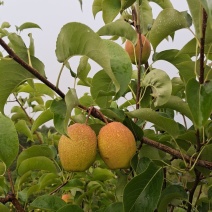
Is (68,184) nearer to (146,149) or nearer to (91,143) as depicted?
(146,149)

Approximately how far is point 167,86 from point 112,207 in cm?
40

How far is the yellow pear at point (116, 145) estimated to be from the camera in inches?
37.9

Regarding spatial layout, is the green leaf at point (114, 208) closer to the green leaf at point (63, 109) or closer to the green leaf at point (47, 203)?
the green leaf at point (47, 203)

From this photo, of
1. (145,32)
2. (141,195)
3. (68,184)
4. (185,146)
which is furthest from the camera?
(68,184)

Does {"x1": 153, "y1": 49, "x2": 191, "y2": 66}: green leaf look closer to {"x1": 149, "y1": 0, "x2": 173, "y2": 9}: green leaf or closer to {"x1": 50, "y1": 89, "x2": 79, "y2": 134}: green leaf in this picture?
{"x1": 149, "y1": 0, "x2": 173, "y2": 9}: green leaf

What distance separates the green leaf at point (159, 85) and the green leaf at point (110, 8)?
272mm

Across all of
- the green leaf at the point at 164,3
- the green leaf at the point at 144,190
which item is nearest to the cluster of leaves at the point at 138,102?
the green leaf at the point at 144,190

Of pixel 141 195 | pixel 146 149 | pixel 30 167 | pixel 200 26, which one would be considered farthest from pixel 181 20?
pixel 30 167

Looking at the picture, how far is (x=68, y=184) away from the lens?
1.62 meters

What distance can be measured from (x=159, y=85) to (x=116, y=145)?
0.31m

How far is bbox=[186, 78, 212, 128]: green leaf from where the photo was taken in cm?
85

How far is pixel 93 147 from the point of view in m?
0.96

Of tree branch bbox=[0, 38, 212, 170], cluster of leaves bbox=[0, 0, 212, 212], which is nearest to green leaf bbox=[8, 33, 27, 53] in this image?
cluster of leaves bbox=[0, 0, 212, 212]

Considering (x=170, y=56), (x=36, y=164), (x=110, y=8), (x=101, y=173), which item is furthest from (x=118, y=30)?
(x=101, y=173)
